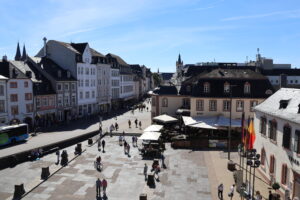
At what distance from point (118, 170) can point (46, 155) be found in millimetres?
9551

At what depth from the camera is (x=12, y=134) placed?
1486 inches

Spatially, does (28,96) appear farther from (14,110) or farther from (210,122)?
(210,122)

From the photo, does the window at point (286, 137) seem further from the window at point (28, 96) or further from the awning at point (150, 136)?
the window at point (28, 96)

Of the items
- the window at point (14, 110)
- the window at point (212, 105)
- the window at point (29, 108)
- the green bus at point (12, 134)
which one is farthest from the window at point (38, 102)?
the window at point (212, 105)

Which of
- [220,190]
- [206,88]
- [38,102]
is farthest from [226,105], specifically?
[38,102]

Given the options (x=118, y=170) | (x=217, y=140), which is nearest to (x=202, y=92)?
(x=217, y=140)

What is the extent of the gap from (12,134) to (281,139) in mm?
31432

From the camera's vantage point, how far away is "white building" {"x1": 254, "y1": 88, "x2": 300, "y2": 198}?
19.6 meters

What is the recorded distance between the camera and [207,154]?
108ft

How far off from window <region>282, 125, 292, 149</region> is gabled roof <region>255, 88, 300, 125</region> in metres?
0.79

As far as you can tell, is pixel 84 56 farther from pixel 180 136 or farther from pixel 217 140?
pixel 217 140

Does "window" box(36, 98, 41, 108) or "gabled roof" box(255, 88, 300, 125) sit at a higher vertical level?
"gabled roof" box(255, 88, 300, 125)

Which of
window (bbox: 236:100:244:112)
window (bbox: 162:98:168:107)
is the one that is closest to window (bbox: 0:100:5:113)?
window (bbox: 162:98:168:107)

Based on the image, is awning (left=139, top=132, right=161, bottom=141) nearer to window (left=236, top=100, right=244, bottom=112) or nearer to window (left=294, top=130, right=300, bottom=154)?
window (left=236, top=100, right=244, bottom=112)
